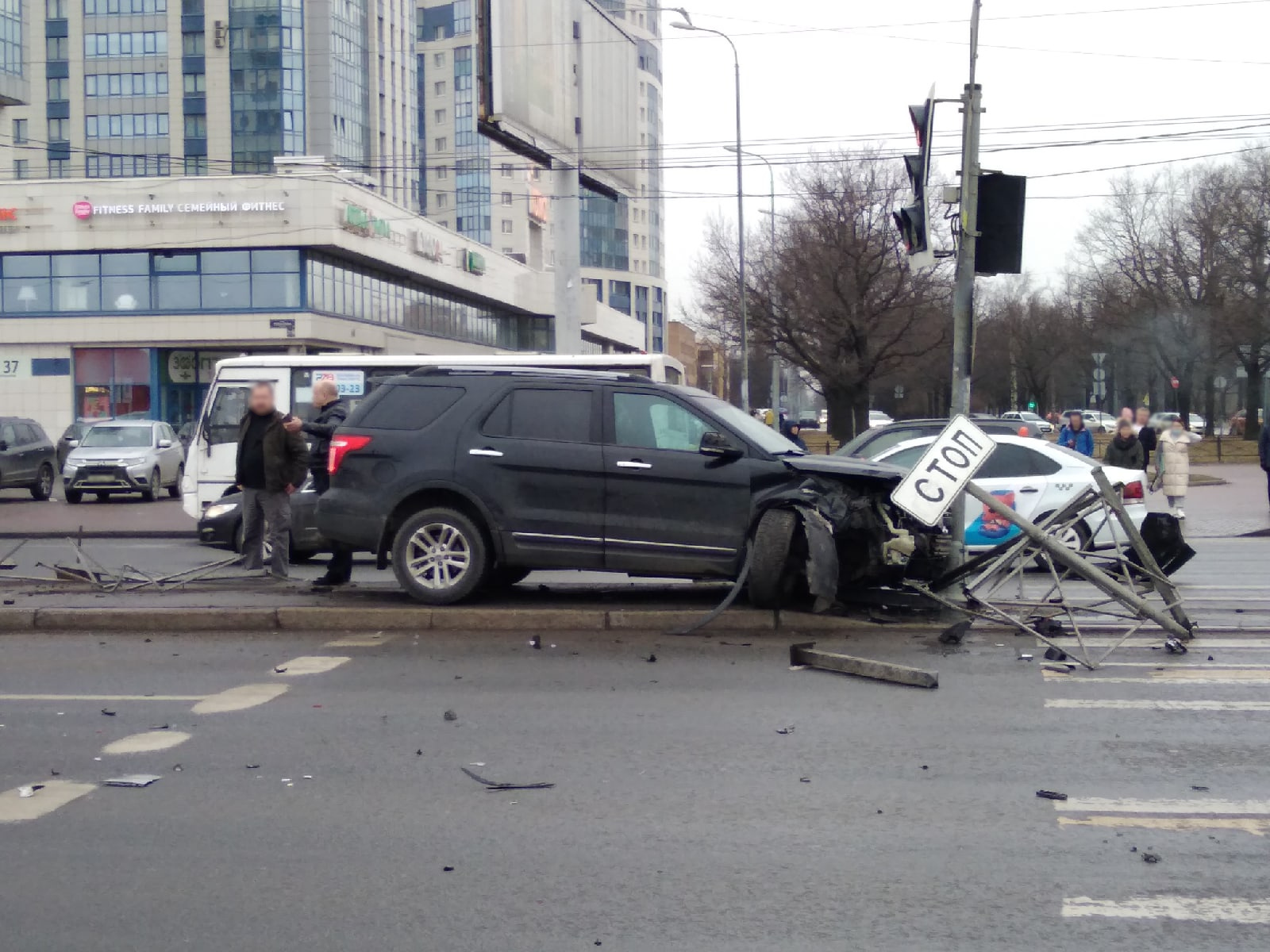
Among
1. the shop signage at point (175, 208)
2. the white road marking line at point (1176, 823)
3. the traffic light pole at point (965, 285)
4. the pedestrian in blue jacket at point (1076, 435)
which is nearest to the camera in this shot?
the white road marking line at point (1176, 823)

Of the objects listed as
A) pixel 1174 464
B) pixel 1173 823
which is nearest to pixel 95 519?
pixel 1174 464

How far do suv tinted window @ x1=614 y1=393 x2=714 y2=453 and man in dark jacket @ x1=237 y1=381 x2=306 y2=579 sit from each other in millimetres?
3033

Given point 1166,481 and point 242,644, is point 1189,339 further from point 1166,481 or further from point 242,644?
point 242,644

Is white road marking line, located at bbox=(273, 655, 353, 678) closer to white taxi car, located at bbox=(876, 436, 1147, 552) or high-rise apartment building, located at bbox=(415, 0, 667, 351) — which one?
white taxi car, located at bbox=(876, 436, 1147, 552)

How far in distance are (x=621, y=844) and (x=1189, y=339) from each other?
57970 mm

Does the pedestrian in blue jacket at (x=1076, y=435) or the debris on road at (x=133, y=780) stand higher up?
the pedestrian in blue jacket at (x=1076, y=435)

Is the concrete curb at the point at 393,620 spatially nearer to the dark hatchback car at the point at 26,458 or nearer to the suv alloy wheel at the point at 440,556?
the suv alloy wheel at the point at 440,556

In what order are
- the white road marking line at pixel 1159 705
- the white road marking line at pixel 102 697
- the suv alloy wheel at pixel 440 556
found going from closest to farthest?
the white road marking line at pixel 1159 705 < the white road marking line at pixel 102 697 < the suv alloy wheel at pixel 440 556

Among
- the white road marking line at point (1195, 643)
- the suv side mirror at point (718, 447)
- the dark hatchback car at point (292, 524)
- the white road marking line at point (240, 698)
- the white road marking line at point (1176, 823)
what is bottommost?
the white road marking line at point (240, 698)

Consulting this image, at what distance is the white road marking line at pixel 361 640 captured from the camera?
377 inches

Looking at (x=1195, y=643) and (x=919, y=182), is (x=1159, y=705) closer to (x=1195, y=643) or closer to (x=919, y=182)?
(x=1195, y=643)

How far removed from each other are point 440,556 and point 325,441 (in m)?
2.61

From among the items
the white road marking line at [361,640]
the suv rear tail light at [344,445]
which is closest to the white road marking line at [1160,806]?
the white road marking line at [361,640]

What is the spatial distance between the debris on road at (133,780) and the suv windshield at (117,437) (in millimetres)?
23953
